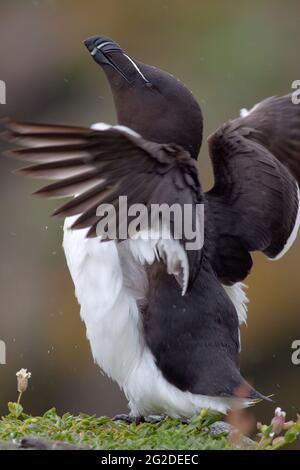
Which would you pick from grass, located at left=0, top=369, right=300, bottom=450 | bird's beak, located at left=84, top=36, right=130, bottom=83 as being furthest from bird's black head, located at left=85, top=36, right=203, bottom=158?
grass, located at left=0, top=369, right=300, bottom=450

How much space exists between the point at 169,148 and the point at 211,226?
2.90 feet

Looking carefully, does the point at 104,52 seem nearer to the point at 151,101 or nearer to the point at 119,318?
the point at 151,101

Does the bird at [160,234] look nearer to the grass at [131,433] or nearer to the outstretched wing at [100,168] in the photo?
the outstretched wing at [100,168]

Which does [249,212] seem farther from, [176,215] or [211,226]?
[176,215]

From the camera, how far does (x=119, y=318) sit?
6.17 metres

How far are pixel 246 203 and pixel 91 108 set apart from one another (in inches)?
242

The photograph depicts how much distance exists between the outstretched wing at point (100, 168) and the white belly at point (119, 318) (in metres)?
0.60

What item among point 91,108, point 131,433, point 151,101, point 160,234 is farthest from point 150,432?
point 91,108

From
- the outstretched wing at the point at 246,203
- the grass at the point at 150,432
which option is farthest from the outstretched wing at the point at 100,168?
the grass at the point at 150,432

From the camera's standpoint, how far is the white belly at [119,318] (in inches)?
241

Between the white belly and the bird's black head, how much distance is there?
0.76 meters
